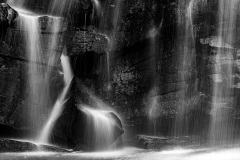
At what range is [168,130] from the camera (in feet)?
49.2

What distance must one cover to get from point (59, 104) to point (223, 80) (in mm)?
7359

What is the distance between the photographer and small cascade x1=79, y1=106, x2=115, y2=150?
12.4 m

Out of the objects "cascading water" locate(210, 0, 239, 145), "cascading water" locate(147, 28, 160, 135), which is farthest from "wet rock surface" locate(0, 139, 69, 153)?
"cascading water" locate(210, 0, 239, 145)

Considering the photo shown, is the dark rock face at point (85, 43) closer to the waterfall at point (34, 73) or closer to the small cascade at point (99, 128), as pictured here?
the waterfall at point (34, 73)

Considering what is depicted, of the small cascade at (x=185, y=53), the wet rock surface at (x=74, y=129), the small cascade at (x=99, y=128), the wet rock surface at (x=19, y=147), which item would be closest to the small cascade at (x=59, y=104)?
the wet rock surface at (x=74, y=129)

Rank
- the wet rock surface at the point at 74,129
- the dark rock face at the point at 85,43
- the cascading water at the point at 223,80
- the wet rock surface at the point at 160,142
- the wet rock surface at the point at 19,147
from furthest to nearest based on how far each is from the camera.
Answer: the cascading water at the point at 223,80 → the dark rock face at the point at 85,43 → the wet rock surface at the point at 160,142 → the wet rock surface at the point at 74,129 → the wet rock surface at the point at 19,147

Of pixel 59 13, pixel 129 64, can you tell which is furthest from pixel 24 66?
pixel 129 64

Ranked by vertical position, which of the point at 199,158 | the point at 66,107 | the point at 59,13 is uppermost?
the point at 59,13

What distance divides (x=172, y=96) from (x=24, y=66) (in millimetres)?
6687

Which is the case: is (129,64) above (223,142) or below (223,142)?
above

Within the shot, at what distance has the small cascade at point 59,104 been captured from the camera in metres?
12.8

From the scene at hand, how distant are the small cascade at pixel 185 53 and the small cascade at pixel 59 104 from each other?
5049 millimetres

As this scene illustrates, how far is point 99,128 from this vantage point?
12656 millimetres

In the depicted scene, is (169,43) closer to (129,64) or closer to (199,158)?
(129,64)
